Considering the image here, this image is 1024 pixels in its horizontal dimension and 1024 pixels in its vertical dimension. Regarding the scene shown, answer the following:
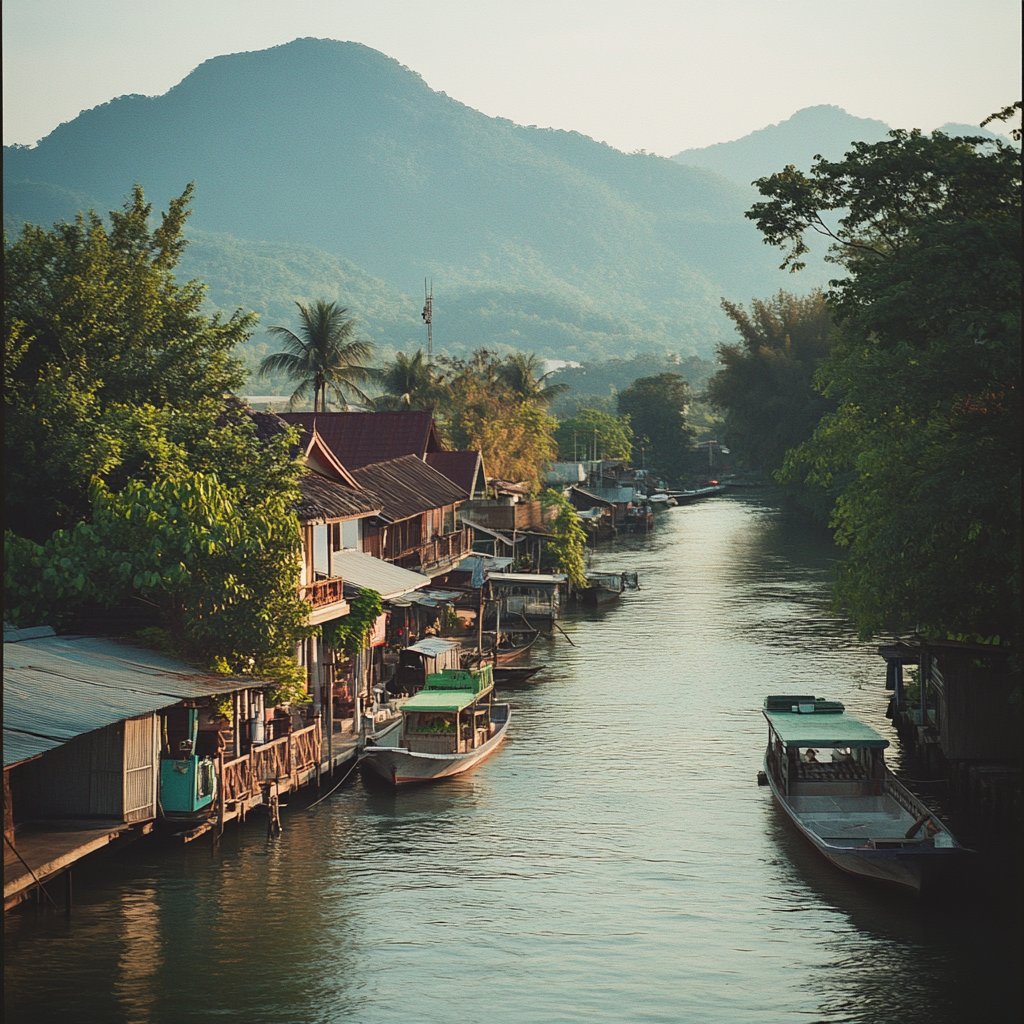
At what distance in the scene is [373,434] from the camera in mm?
73750

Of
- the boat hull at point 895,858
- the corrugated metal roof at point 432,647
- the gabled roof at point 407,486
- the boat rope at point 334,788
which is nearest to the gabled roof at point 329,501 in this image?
the corrugated metal roof at point 432,647

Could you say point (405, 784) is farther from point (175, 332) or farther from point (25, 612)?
point (175, 332)

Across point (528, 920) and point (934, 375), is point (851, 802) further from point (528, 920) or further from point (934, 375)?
point (934, 375)

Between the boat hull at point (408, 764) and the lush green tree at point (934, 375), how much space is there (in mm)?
12321

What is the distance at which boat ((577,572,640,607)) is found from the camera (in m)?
84.4

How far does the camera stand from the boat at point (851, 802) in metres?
30.1

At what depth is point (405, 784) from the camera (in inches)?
1580

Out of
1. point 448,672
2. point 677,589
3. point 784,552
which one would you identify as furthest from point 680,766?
point 784,552

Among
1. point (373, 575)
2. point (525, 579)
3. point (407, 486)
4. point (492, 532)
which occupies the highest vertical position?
point (407, 486)

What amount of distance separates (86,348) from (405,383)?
6580 cm

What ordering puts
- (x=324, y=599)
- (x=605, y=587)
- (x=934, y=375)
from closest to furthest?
(x=934, y=375)
(x=324, y=599)
(x=605, y=587)

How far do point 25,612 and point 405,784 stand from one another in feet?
38.8

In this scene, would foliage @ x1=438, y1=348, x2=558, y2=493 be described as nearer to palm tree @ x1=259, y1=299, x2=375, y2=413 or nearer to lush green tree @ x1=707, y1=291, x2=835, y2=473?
palm tree @ x1=259, y1=299, x2=375, y2=413

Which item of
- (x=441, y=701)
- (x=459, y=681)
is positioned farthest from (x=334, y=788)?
(x=459, y=681)
